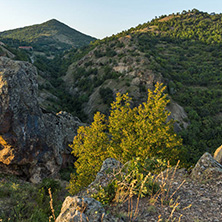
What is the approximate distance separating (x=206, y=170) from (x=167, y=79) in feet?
175

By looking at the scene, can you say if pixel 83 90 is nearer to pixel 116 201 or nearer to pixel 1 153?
pixel 1 153

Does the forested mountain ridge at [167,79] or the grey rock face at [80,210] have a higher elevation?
the forested mountain ridge at [167,79]

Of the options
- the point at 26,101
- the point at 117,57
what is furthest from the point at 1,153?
the point at 117,57

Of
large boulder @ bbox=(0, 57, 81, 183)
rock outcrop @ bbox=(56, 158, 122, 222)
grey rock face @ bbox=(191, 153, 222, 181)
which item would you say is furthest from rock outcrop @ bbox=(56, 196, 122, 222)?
large boulder @ bbox=(0, 57, 81, 183)

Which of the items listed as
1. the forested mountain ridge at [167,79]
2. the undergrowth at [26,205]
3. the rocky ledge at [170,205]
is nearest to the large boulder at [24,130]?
the undergrowth at [26,205]

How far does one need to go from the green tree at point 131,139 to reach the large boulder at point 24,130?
29.6 ft

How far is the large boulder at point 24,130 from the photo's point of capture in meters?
16.5

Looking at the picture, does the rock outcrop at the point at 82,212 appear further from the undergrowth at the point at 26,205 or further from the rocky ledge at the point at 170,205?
the undergrowth at the point at 26,205

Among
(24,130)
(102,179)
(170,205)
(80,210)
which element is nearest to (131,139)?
(102,179)

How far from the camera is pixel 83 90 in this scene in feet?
213

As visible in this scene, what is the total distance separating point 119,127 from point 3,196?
1058cm

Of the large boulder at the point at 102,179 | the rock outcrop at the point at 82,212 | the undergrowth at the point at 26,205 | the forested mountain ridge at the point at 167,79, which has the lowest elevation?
the undergrowth at the point at 26,205

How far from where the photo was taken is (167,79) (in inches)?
2249

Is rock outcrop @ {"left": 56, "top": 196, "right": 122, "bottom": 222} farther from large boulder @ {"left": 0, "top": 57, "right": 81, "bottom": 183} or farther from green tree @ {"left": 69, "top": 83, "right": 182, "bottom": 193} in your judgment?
large boulder @ {"left": 0, "top": 57, "right": 81, "bottom": 183}
